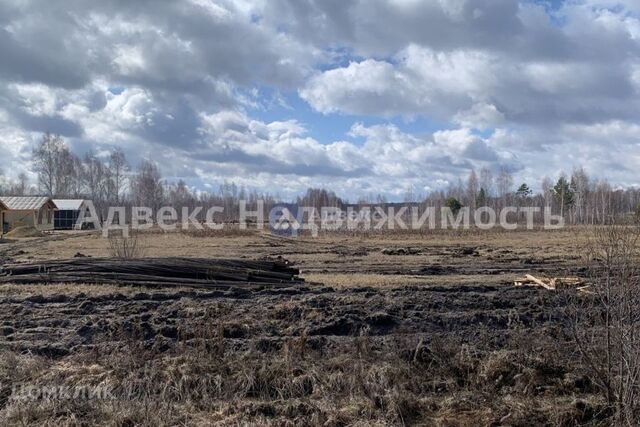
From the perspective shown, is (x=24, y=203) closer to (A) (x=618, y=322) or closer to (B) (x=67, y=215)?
(B) (x=67, y=215)

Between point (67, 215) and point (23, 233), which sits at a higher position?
point (67, 215)

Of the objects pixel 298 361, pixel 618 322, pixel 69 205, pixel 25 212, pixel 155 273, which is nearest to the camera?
pixel 618 322

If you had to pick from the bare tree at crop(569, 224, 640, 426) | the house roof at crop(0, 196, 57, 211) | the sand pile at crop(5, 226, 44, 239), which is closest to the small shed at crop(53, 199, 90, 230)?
the house roof at crop(0, 196, 57, 211)

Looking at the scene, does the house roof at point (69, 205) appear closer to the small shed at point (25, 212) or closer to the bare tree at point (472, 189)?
the small shed at point (25, 212)

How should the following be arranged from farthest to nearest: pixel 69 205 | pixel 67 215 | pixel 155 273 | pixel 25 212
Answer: pixel 69 205 → pixel 67 215 → pixel 25 212 → pixel 155 273

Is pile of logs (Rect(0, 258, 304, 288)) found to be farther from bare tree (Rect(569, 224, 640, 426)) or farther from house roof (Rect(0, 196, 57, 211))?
house roof (Rect(0, 196, 57, 211))

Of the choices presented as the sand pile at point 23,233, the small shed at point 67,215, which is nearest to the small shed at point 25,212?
the small shed at point 67,215

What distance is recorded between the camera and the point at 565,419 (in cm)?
500

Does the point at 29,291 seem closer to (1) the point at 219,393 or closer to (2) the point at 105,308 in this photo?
(2) the point at 105,308

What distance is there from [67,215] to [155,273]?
47.7 m

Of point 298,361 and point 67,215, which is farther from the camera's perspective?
point 67,215

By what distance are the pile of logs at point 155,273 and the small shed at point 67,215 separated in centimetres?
4414

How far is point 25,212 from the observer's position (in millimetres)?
48062

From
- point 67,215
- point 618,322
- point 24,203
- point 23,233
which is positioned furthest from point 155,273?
point 67,215
